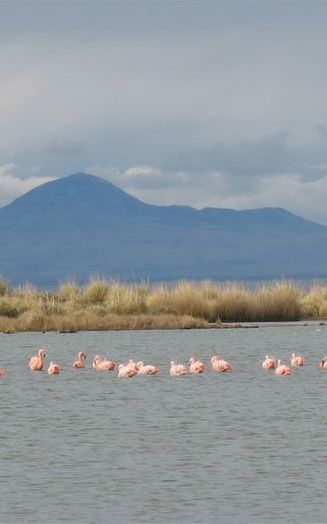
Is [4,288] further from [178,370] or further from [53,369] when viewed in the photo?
[178,370]

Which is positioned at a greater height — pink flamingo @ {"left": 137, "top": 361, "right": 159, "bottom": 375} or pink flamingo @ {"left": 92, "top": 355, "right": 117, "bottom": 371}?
pink flamingo @ {"left": 92, "top": 355, "right": 117, "bottom": 371}

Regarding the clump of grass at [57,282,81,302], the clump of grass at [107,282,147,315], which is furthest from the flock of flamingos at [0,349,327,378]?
the clump of grass at [57,282,81,302]

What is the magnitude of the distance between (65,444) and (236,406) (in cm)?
500

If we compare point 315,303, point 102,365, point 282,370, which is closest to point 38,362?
point 102,365

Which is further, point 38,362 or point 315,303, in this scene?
point 315,303

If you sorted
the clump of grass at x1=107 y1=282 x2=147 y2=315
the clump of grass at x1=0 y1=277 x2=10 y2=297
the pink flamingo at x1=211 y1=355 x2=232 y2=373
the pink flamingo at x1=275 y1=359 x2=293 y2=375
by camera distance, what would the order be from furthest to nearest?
the clump of grass at x1=0 y1=277 x2=10 y2=297, the clump of grass at x1=107 y1=282 x2=147 y2=315, the pink flamingo at x1=211 y1=355 x2=232 y2=373, the pink flamingo at x1=275 y1=359 x2=293 y2=375

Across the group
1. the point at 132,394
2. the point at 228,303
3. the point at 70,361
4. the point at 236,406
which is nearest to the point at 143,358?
the point at 70,361

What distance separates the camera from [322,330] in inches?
1742

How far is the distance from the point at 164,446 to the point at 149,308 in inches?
1152

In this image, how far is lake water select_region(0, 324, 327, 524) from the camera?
1419cm

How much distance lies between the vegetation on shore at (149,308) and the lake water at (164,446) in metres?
11.2

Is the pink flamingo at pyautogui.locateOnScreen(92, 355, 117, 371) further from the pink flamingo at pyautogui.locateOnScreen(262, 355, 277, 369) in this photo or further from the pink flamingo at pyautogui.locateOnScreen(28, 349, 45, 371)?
the pink flamingo at pyautogui.locateOnScreen(262, 355, 277, 369)

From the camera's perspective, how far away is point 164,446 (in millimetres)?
18484

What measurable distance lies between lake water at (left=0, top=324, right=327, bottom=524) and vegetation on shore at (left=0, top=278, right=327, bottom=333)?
11.2m
